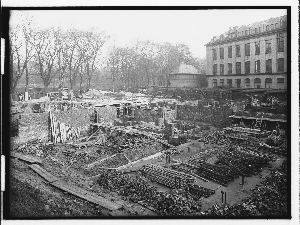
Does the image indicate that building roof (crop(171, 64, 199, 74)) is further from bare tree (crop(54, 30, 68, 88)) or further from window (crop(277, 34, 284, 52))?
bare tree (crop(54, 30, 68, 88))

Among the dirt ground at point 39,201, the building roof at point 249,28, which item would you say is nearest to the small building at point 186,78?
the building roof at point 249,28

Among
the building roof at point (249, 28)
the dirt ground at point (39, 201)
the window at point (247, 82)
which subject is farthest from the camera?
the window at point (247, 82)

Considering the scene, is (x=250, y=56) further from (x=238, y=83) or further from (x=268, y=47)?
(x=238, y=83)

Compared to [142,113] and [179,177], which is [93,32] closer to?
[142,113]

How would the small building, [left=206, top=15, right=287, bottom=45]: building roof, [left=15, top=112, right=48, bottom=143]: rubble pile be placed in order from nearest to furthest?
[left=206, top=15, right=287, bottom=45]: building roof → [left=15, top=112, right=48, bottom=143]: rubble pile → the small building

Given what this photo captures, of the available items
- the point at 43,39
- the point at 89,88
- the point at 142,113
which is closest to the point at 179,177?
the point at 142,113

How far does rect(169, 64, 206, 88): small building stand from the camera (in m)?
4.57

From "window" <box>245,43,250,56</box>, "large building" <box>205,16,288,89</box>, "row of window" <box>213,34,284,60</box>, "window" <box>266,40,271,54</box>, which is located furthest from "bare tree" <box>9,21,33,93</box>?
"window" <box>266,40,271,54</box>

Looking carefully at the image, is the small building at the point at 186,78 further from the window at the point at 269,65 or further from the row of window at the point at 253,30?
the window at the point at 269,65

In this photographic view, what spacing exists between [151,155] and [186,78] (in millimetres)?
1222

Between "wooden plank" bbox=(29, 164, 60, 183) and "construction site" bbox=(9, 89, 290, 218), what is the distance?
0.01 m

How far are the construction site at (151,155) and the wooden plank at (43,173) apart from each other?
0.01 m

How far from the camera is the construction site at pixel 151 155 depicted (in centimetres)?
393

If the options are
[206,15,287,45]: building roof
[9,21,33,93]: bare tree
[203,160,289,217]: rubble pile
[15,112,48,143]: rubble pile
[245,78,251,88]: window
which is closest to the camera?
[203,160,289,217]: rubble pile
